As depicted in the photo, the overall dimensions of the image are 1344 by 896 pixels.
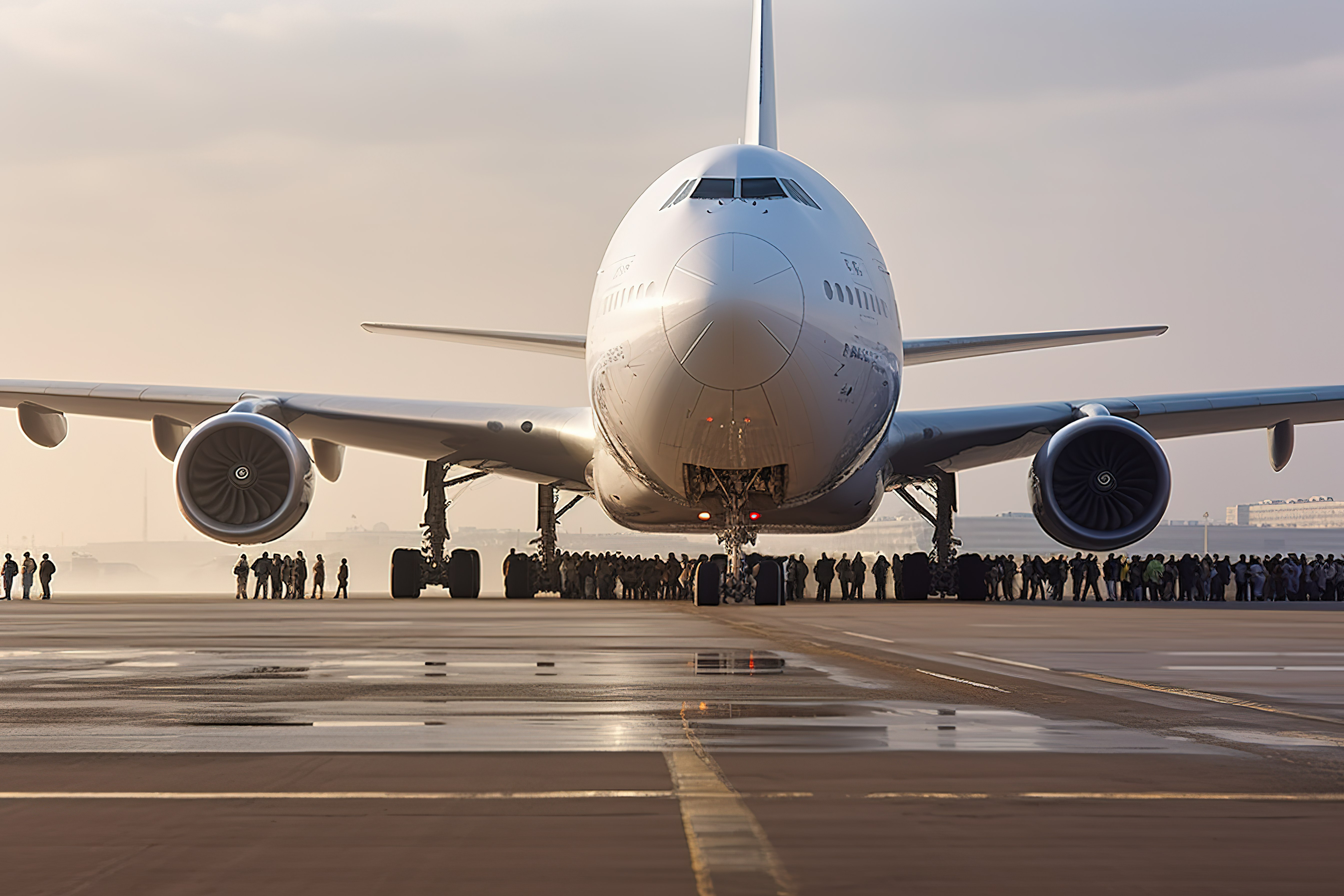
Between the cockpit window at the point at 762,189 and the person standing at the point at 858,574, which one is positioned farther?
the person standing at the point at 858,574

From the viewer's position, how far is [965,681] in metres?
7.81

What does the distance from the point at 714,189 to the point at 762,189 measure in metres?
0.57

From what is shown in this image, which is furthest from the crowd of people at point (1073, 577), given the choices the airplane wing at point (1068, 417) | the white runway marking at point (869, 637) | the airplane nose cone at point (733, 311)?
the white runway marking at point (869, 637)

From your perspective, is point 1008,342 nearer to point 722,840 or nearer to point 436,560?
point 436,560

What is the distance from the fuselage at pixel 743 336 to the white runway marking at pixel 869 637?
3.92 metres

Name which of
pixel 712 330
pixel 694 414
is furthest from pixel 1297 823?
pixel 694 414

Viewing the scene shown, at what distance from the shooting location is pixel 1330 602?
28531mm

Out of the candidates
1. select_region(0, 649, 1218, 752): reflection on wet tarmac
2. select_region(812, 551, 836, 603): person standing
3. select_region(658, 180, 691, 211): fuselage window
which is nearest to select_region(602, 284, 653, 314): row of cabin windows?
select_region(658, 180, 691, 211): fuselage window

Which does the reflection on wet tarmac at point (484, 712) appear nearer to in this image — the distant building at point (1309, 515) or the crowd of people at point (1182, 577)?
the crowd of people at point (1182, 577)

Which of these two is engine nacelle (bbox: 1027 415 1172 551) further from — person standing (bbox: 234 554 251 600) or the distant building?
the distant building

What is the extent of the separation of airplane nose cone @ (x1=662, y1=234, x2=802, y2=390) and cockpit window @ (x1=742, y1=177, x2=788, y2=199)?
124 cm

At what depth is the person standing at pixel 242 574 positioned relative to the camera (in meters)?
30.4

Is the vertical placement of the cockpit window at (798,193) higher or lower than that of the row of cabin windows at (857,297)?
higher

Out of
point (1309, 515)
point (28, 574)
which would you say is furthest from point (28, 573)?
point (1309, 515)
